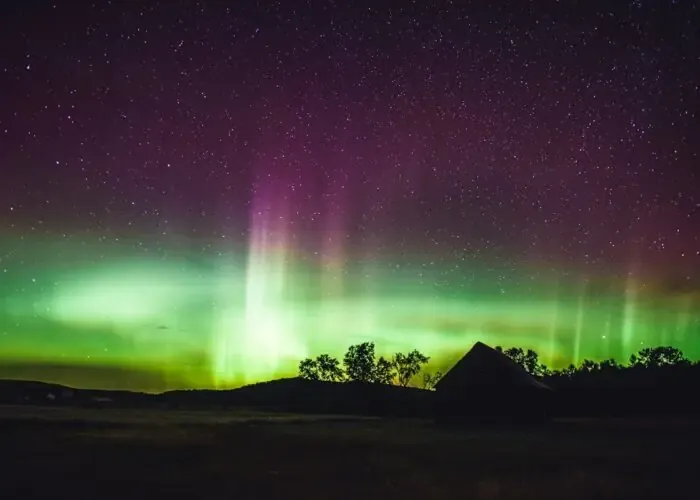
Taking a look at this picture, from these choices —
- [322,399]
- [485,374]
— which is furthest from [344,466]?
[322,399]

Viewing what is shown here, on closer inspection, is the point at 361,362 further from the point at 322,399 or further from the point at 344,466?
the point at 344,466

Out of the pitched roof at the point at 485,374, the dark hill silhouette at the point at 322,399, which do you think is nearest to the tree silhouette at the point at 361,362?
the dark hill silhouette at the point at 322,399

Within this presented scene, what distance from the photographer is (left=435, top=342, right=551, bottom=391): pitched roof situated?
161 feet

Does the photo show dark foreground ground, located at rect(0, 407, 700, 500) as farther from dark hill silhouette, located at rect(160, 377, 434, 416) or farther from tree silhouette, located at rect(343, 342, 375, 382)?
tree silhouette, located at rect(343, 342, 375, 382)

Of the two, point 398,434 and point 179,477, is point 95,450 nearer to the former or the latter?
point 179,477

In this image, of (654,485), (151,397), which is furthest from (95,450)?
(151,397)

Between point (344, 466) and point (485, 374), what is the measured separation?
2912cm

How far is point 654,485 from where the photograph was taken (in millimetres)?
18047

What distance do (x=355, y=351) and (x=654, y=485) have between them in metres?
128

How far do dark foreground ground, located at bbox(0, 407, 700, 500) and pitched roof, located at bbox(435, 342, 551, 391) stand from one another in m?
11.6

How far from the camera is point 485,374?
4975cm

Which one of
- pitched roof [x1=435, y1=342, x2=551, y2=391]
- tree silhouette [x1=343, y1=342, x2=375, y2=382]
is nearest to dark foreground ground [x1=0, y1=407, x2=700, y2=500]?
pitched roof [x1=435, y1=342, x2=551, y2=391]

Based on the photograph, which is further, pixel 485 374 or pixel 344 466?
pixel 485 374

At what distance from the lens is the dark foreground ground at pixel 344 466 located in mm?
16547
